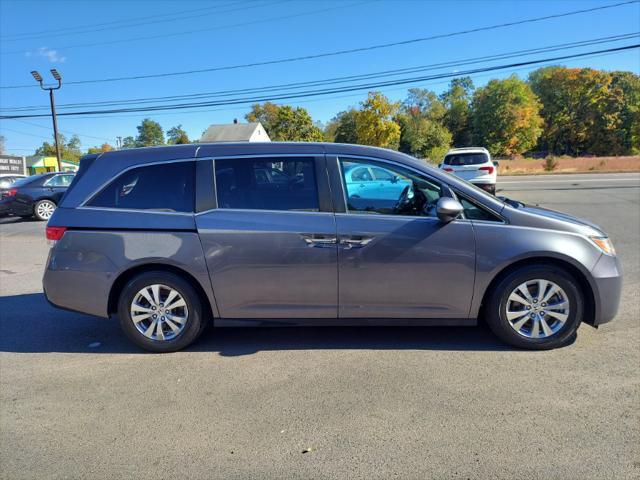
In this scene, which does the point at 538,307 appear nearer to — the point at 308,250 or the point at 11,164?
the point at 308,250

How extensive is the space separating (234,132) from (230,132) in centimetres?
98

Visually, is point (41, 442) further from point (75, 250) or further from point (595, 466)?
point (595, 466)

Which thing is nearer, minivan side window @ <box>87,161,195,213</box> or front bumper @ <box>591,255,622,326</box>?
front bumper @ <box>591,255,622,326</box>

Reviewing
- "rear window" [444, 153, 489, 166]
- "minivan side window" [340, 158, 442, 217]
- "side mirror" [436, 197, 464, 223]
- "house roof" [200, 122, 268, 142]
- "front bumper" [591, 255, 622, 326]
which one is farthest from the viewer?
"house roof" [200, 122, 268, 142]

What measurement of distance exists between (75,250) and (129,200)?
25.6 inches

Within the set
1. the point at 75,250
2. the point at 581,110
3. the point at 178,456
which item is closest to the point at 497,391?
the point at 178,456

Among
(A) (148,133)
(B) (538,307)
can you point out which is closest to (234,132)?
(A) (148,133)

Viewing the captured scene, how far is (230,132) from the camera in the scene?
57.3 meters

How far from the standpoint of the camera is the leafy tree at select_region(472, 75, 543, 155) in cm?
6375

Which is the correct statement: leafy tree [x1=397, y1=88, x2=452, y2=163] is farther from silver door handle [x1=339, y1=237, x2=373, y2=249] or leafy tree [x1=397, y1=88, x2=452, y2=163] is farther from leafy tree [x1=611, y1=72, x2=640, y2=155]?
silver door handle [x1=339, y1=237, x2=373, y2=249]

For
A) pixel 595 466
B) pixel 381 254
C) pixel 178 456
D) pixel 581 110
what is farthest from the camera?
pixel 581 110

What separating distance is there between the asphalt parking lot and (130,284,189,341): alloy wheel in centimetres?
25

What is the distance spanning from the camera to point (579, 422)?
2.67 m

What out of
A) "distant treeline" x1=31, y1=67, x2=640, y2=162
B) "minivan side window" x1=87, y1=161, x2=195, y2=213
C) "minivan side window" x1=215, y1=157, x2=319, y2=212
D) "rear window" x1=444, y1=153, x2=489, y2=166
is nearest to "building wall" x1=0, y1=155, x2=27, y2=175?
"distant treeline" x1=31, y1=67, x2=640, y2=162
